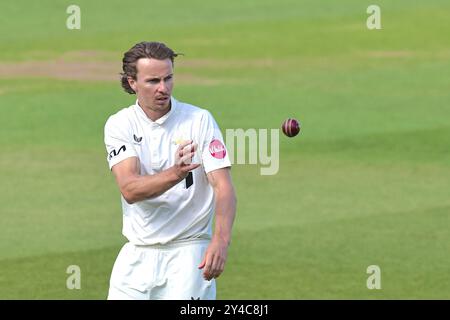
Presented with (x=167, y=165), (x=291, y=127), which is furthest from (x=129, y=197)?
(x=291, y=127)

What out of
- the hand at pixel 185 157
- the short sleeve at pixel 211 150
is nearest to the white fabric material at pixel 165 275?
the short sleeve at pixel 211 150

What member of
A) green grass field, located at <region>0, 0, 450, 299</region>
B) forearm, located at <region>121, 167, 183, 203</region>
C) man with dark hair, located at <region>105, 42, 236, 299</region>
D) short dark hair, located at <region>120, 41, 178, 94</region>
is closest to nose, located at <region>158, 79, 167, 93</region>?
man with dark hair, located at <region>105, 42, 236, 299</region>

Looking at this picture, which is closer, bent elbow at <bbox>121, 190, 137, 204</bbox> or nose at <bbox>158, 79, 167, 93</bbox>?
bent elbow at <bbox>121, 190, 137, 204</bbox>

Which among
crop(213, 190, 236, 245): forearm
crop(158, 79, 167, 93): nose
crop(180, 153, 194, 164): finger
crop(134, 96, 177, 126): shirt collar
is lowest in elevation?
crop(213, 190, 236, 245): forearm

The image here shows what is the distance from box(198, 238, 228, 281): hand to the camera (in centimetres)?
784

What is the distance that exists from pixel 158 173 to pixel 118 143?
364mm

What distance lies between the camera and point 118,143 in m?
8.55

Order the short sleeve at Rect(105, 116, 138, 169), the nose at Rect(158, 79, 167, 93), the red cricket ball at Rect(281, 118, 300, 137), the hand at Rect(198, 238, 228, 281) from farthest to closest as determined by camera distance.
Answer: the red cricket ball at Rect(281, 118, 300, 137) < the short sleeve at Rect(105, 116, 138, 169) < the nose at Rect(158, 79, 167, 93) < the hand at Rect(198, 238, 228, 281)

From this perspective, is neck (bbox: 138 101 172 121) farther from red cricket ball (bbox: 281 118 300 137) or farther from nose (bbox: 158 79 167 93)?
red cricket ball (bbox: 281 118 300 137)

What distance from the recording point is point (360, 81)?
2241cm

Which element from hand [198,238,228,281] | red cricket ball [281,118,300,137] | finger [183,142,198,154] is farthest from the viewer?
red cricket ball [281,118,300,137]

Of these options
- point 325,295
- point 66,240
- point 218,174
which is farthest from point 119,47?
point 218,174

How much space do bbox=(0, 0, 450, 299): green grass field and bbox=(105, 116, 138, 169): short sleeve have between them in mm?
3916
